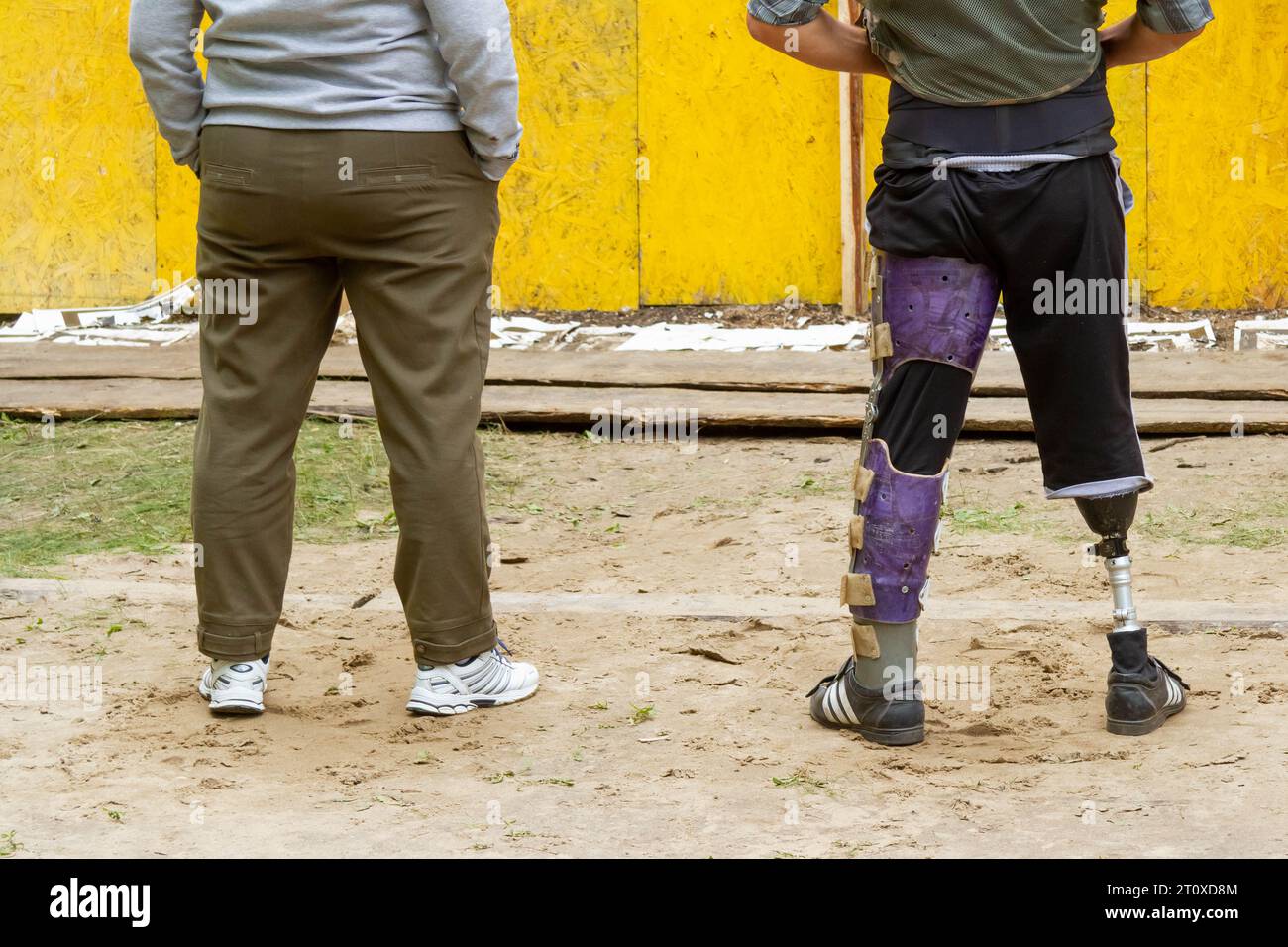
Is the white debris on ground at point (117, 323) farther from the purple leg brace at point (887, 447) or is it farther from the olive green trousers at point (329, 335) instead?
the purple leg brace at point (887, 447)

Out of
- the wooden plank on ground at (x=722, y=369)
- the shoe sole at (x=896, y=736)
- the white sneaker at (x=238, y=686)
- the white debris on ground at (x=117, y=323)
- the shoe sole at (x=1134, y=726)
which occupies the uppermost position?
the white debris on ground at (x=117, y=323)

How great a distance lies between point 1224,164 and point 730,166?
303 cm

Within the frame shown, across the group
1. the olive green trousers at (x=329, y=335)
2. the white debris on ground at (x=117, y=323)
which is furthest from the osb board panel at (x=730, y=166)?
the olive green trousers at (x=329, y=335)

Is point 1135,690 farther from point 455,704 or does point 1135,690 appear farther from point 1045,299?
point 455,704

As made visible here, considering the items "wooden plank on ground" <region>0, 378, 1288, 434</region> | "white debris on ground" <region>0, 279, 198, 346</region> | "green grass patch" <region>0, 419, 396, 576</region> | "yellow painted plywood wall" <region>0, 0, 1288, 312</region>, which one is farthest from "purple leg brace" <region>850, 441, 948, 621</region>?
"yellow painted plywood wall" <region>0, 0, 1288, 312</region>

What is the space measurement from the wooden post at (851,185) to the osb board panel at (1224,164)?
1.79 m

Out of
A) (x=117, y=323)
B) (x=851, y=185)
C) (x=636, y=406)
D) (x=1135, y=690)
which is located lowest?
(x=1135, y=690)

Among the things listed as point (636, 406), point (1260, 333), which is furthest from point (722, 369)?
point (1260, 333)

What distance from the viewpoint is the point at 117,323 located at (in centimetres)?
1032

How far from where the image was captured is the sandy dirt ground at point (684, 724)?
3141 mm

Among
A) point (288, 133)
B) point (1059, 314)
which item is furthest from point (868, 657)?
point (288, 133)

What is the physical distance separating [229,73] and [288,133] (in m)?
0.20

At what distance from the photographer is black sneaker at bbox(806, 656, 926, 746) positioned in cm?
370

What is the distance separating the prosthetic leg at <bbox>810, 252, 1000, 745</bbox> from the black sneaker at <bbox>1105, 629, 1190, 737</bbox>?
44cm
